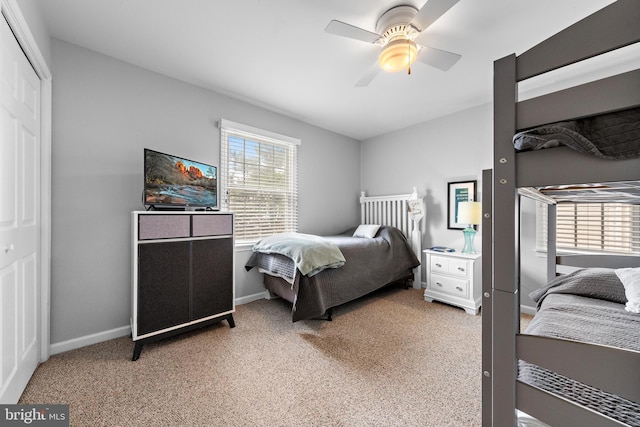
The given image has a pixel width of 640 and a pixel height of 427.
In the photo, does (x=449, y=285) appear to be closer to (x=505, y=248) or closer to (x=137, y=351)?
(x=505, y=248)

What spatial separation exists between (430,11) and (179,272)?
2.56 m

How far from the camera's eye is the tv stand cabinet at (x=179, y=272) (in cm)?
187

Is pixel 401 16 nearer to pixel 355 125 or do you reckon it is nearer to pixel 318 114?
pixel 318 114

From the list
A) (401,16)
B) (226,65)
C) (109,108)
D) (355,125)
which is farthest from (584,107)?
(355,125)

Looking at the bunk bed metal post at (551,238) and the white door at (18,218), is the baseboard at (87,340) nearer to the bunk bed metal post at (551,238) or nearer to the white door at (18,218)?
the white door at (18,218)

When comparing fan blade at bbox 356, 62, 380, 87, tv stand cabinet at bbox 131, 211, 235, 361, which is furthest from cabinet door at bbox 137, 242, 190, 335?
fan blade at bbox 356, 62, 380, 87

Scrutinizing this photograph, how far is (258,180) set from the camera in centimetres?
321

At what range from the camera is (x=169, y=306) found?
6.57ft

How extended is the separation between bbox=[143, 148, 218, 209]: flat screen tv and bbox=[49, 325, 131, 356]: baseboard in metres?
1.16

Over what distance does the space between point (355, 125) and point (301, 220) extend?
1.68 meters

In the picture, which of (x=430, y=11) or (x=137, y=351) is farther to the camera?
(x=137, y=351)

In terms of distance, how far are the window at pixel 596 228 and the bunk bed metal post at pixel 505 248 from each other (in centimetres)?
202

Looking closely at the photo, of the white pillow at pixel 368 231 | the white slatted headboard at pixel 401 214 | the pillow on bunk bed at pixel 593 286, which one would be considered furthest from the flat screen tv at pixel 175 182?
the pillow on bunk bed at pixel 593 286

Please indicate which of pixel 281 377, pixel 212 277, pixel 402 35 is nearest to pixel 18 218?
pixel 212 277
